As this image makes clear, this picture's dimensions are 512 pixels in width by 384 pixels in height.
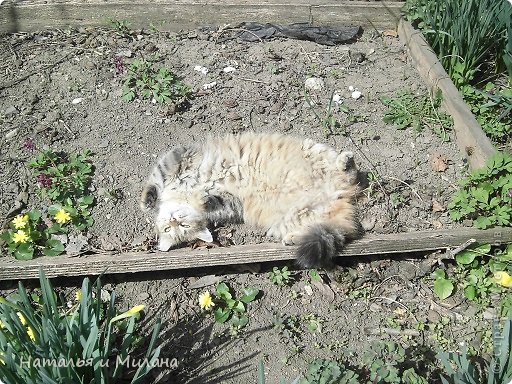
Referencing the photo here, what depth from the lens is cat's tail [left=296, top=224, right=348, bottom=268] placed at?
3.18m

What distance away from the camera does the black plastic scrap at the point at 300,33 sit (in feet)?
16.0

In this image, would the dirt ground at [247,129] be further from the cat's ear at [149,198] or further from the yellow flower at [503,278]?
the yellow flower at [503,278]

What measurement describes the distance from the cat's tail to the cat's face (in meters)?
0.59

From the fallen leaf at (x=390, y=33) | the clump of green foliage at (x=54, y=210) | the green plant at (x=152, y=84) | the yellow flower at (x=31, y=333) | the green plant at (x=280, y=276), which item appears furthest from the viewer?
the fallen leaf at (x=390, y=33)

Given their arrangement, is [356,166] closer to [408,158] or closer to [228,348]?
[408,158]

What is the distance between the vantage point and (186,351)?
312 centimetres

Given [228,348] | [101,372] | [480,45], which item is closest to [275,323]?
[228,348]

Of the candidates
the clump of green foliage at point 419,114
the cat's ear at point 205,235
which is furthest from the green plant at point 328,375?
the clump of green foliage at point 419,114

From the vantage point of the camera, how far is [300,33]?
16.0 ft

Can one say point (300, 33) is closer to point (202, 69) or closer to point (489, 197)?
point (202, 69)

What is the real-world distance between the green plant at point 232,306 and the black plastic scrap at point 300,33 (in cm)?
241

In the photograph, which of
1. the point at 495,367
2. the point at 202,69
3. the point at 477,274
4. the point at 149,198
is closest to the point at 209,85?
the point at 202,69

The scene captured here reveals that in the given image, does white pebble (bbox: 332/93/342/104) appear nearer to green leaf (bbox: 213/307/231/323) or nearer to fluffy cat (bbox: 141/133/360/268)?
fluffy cat (bbox: 141/133/360/268)

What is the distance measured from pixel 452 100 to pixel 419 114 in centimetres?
25
